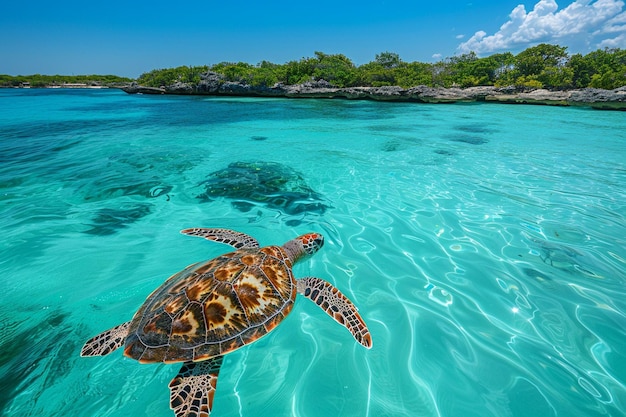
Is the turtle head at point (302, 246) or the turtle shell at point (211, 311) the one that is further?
the turtle head at point (302, 246)

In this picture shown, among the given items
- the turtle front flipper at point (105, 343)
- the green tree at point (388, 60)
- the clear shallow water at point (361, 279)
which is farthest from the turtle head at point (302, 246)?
the green tree at point (388, 60)

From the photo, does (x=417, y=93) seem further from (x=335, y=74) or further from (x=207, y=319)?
(x=207, y=319)

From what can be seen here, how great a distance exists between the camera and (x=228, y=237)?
4.21 meters

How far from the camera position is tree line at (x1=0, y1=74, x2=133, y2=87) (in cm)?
9612

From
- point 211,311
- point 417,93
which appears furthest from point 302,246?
point 417,93

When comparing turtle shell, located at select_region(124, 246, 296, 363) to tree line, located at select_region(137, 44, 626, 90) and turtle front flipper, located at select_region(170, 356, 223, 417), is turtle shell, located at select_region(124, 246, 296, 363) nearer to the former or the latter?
turtle front flipper, located at select_region(170, 356, 223, 417)

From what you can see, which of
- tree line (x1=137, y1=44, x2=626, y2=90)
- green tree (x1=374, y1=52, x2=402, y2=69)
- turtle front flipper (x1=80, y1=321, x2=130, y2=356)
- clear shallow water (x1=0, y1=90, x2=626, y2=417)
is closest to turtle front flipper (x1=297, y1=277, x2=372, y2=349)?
clear shallow water (x1=0, y1=90, x2=626, y2=417)

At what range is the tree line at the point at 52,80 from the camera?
3784 inches

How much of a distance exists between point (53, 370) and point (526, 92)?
47.2 metres

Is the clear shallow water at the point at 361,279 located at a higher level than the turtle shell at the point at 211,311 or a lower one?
lower

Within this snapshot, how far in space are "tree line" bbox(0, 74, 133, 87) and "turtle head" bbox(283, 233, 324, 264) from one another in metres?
130

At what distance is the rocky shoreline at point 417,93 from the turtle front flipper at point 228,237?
122 feet

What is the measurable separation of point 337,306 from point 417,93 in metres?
38.2

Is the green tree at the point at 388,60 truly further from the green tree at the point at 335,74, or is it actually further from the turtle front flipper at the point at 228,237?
the turtle front flipper at the point at 228,237
